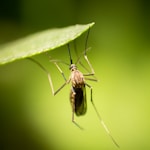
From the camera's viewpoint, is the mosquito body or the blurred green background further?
the blurred green background

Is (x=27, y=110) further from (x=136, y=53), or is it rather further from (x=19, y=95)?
(x=136, y=53)

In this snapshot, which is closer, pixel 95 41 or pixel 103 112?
pixel 103 112

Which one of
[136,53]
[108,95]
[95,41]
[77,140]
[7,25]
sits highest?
[7,25]

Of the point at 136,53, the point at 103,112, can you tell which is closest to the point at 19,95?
the point at 103,112

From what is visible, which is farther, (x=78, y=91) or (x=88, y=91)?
(x=88, y=91)

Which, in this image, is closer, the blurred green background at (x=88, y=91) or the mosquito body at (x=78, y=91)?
the mosquito body at (x=78, y=91)

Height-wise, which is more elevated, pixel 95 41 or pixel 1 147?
A: pixel 95 41
